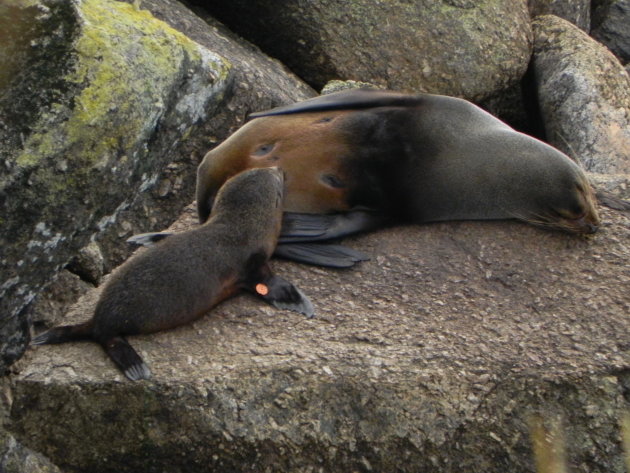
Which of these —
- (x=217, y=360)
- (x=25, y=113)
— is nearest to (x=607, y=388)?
(x=217, y=360)

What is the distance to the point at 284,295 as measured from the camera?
4551mm

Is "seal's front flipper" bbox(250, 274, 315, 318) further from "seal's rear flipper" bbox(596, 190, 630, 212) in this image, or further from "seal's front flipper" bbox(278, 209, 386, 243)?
"seal's rear flipper" bbox(596, 190, 630, 212)

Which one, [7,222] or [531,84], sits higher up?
[7,222]

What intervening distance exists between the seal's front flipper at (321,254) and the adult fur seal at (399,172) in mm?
80

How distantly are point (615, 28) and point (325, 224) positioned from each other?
6.47 metres

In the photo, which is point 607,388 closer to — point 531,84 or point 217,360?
point 217,360

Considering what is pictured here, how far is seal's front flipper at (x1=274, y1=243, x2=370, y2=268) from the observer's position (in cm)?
493

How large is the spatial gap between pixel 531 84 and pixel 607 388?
5.09m

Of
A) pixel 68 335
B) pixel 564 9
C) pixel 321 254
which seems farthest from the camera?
pixel 564 9

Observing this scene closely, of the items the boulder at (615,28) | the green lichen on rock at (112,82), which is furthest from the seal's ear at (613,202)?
the boulder at (615,28)

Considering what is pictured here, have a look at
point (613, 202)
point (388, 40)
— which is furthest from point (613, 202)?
point (388, 40)

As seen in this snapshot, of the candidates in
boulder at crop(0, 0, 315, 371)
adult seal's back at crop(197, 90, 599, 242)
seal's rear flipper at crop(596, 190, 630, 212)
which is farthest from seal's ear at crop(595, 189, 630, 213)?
boulder at crop(0, 0, 315, 371)

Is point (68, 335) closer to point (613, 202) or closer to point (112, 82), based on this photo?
point (112, 82)

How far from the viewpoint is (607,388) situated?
4.06 metres
